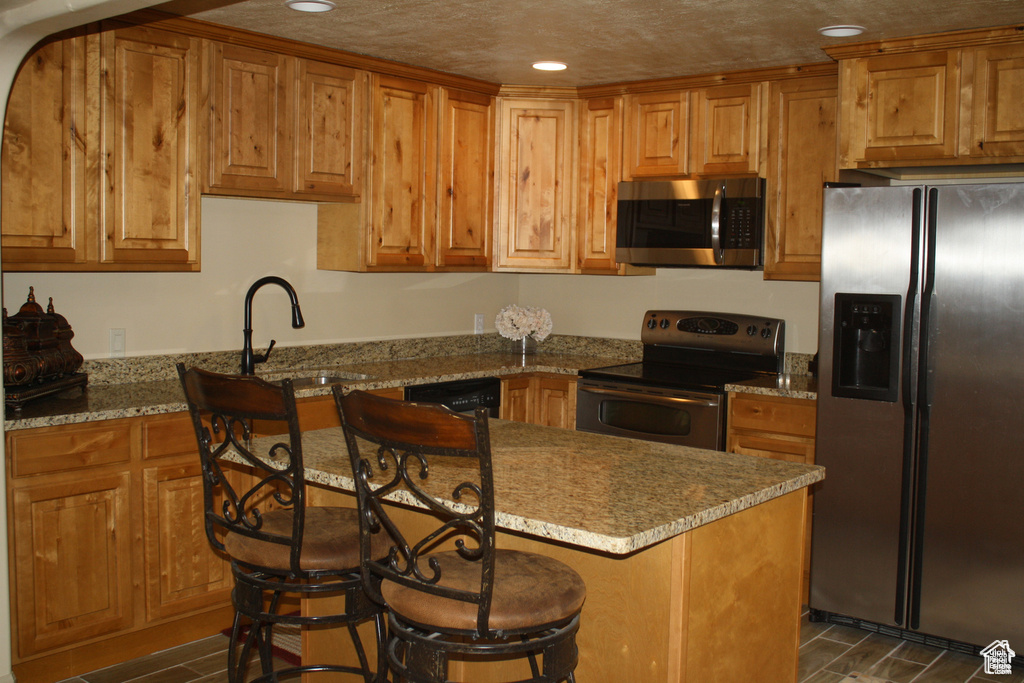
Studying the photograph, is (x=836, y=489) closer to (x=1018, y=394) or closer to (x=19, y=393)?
(x=1018, y=394)

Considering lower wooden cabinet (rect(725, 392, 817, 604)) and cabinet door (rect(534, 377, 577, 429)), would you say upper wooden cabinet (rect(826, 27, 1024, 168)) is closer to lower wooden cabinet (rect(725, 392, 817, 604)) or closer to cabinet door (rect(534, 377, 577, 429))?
lower wooden cabinet (rect(725, 392, 817, 604))

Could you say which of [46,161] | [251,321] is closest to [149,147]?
[46,161]

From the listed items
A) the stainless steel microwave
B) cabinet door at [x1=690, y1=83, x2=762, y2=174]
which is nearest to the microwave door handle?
the stainless steel microwave

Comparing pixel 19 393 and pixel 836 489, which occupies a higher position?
pixel 19 393

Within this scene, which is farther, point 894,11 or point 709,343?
point 709,343

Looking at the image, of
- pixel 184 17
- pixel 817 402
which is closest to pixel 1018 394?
pixel 817 402

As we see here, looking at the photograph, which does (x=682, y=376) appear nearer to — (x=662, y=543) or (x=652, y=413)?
(x=652, y=413)

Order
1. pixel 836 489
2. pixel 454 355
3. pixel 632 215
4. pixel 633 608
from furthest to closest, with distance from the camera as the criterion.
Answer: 1. pixel 454 355
2. pixel 632 215
3. pixel 836 489
4. pixel 633 608

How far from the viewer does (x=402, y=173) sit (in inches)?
170

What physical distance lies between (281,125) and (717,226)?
6.61 feet

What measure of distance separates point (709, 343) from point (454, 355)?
55.5 inches

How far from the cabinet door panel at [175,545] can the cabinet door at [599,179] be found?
2.29 m

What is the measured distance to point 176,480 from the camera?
330cm

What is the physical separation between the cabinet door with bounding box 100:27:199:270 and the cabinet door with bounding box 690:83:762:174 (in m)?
2.28
